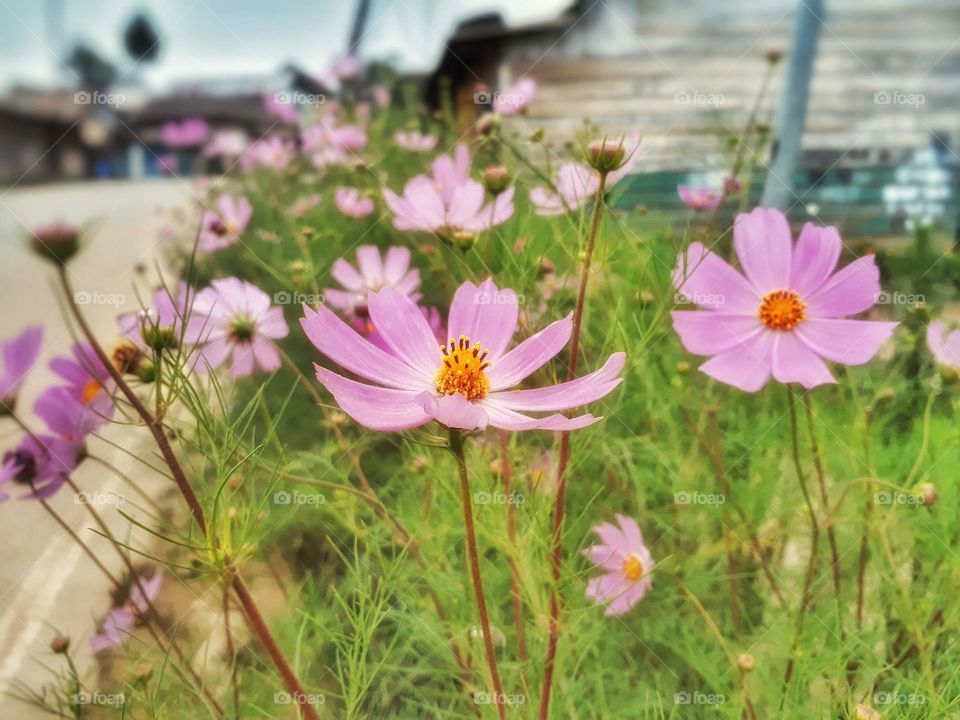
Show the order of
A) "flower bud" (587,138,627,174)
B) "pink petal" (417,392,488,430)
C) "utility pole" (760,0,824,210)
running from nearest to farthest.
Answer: "pink petal" (417,392,488,430) → "flower bud" (587,138,627,174) → "utility pole" (760,0,824,210)

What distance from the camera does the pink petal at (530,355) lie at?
37 centimetres

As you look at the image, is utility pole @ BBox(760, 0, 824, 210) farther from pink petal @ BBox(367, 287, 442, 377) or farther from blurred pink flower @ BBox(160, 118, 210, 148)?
blurred pink flower @ BBox(160, 118, 210, 148)

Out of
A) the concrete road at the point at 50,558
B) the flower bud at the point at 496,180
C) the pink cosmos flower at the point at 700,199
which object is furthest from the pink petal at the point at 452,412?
the pink cosmos flower at the point at 700,199

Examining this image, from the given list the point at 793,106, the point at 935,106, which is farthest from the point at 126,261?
the point at 935,106

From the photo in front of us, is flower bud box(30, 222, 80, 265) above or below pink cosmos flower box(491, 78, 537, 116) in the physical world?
below

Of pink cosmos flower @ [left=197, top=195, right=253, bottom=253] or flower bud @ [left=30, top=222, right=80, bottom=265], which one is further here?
pink cosmos flower @ [left=197, top=195, right=253, bottom=253]

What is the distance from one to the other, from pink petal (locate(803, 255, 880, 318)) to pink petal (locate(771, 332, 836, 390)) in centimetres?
3

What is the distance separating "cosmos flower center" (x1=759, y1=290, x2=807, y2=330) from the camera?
0.52 meters

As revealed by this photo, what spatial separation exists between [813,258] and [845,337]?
60 millimetres

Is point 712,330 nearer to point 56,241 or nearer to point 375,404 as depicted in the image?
point 375,404

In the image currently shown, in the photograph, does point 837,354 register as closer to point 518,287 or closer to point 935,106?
point 518,287

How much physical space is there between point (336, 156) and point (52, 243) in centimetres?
128

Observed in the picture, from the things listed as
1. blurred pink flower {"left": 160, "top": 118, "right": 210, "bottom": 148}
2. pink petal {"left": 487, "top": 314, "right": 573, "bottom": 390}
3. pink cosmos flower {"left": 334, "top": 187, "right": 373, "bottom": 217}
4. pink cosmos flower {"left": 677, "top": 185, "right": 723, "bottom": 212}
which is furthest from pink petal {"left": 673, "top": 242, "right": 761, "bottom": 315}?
blurred pink flower {"left": 160, "top": 118, "right": 210, "bottom": 148}

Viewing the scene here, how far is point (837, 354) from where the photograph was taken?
0.47 m
